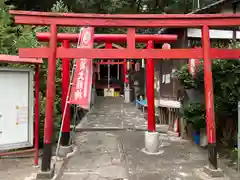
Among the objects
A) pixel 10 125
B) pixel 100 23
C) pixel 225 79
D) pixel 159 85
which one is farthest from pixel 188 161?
pixel 159 85

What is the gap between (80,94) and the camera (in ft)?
19.1

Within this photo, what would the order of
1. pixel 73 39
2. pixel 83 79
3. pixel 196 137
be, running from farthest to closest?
pixel 196 137 → pixel 73 39 → pixel 83 79

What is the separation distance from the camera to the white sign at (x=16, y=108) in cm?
596

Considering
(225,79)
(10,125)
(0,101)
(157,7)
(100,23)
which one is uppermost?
(157,7)

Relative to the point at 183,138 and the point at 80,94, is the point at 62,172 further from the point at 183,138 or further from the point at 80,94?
the point at 183,138

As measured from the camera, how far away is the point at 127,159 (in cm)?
677

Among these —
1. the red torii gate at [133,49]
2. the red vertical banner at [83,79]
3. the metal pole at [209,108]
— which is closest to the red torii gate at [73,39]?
the red vertical banner at [83,79]

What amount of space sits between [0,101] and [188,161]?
4882 mm

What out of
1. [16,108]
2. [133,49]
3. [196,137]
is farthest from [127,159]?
[16,108]

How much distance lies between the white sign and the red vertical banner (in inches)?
47.0

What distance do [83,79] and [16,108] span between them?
5.82 ft

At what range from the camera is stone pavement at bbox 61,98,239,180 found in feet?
18.6

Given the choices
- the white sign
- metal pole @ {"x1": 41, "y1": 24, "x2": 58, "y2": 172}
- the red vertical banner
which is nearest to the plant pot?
the red vertical banner

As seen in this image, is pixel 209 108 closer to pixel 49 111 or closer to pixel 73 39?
pixel 49 111
